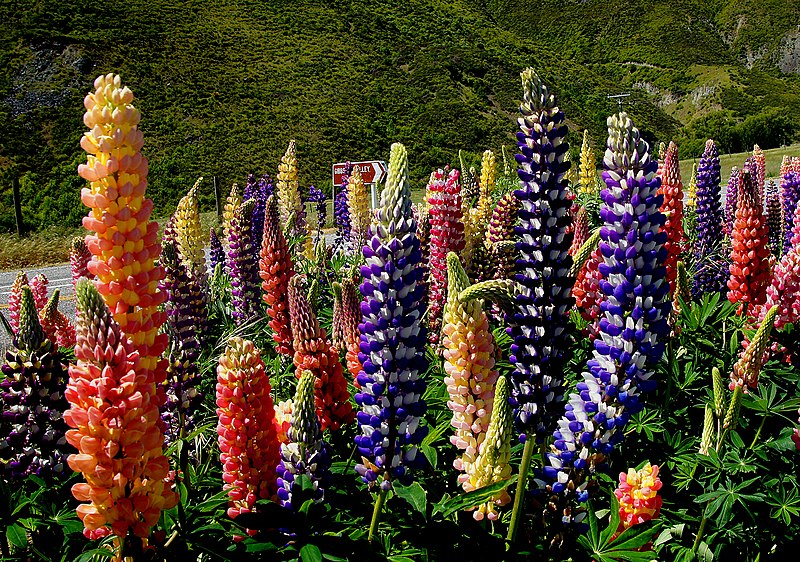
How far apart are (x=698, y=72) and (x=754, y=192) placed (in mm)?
113435

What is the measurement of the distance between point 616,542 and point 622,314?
0.73 meters

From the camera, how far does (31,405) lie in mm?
2264

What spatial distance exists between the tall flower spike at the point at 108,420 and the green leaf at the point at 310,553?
40cm

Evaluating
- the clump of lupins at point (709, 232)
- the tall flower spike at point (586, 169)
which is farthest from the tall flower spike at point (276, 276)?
the tall flower spike at point (586, 169)

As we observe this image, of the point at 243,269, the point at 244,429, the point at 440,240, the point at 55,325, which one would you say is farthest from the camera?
the point at 243,269

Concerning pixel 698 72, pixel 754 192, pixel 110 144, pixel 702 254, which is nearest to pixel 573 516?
pixel 110 144

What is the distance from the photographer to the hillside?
43.5m

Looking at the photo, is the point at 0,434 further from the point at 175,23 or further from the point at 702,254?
the point at 175,23

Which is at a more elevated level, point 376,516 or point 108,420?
point 108,420

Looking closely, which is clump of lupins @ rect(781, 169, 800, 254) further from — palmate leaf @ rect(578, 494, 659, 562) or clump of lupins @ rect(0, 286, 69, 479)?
clump of lupins @ rect(0, 286, 69, 479)

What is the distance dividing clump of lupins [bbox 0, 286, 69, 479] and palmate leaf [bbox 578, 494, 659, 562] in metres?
1.78

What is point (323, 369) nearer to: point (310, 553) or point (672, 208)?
point (310, 553)

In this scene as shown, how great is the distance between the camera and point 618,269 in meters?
2.07

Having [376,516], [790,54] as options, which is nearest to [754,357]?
[376,516]
